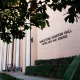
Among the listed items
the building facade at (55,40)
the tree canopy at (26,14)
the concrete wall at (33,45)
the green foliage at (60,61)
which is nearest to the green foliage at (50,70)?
the green foliage at (60,61)

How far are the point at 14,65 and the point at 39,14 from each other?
1432 inches

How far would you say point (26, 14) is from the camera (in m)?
4.98

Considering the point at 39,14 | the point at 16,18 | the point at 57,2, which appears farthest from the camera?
the point at 16,18

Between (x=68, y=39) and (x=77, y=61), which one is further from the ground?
(x=68, y=39)

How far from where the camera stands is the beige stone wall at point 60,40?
65.2ft

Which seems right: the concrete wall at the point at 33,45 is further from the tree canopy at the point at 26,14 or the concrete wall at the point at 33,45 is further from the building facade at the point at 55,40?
the tree canopy at the point at 26,14

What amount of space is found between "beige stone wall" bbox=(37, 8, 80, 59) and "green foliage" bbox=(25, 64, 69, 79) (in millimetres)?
1585

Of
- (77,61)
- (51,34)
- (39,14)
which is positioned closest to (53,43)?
(51,34)

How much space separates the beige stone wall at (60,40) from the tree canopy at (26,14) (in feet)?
43.2

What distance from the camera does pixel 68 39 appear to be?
68.3ft

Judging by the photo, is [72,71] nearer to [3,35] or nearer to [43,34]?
[3,35]

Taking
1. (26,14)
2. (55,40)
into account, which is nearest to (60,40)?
(55,40)

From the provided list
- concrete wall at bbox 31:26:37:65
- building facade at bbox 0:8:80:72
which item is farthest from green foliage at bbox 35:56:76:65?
concrete wall at bbox 31:26:37:65

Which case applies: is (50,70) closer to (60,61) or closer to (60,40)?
(60,61)
